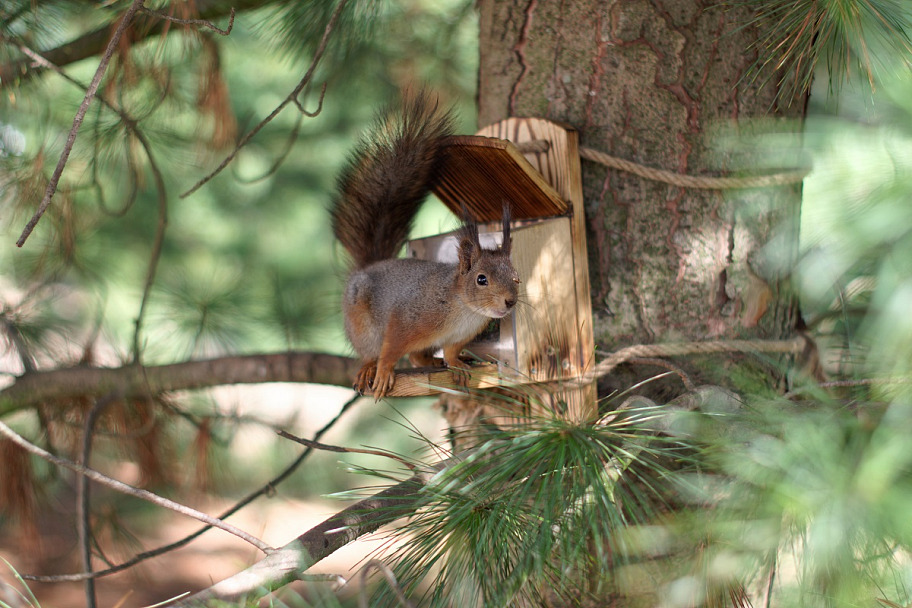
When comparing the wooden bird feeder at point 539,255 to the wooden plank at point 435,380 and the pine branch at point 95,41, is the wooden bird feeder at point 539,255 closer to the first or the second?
the wooden plank at point 435,380

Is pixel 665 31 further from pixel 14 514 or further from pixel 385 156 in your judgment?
pixel 14 514

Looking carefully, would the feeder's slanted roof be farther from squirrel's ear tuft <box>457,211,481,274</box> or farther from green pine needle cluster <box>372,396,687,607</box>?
green pine needle cluster <box>372,396,687,607</box>

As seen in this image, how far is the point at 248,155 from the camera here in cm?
269

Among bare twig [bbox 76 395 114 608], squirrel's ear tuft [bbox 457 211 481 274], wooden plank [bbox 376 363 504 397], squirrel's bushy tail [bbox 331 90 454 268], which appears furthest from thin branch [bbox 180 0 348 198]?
bare twig [bbox 76 395 114 608]

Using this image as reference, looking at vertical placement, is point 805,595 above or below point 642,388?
below

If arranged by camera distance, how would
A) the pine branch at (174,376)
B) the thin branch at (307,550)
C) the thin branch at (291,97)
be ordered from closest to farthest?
the thin branch at (307,550) → the thin branch at (291,97) → the pine branch at (174,376)

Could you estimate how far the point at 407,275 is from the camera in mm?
1173

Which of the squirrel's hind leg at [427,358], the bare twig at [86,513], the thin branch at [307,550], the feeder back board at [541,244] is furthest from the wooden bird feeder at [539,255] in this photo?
the bare twig at [86,513]

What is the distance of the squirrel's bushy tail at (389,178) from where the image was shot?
3.61 ft

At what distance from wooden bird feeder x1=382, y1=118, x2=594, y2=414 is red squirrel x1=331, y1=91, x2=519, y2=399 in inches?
1.8

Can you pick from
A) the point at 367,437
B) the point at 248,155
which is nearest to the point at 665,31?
the point at 248,155

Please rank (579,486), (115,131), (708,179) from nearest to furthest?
(579,486)
(708,179)
(115,131)

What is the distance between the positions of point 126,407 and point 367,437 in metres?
1.72

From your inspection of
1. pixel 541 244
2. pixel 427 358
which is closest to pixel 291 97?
pixel 541 244
